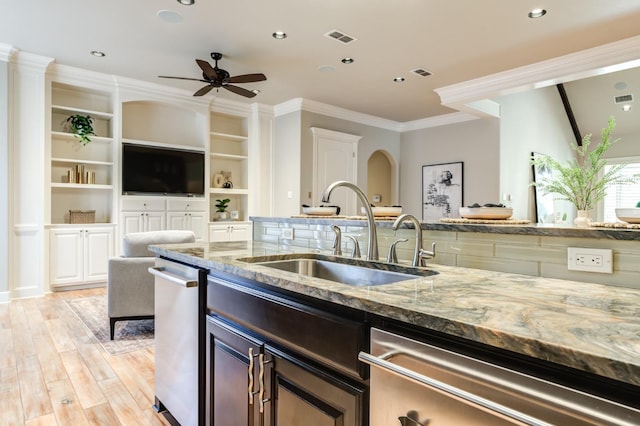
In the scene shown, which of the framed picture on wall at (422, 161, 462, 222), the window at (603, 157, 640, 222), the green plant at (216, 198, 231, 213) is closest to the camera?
the green plant at (216, 198, 231, 213)

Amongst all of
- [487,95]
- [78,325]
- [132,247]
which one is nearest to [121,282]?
[132,247]

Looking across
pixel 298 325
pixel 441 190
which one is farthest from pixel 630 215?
pixel 441 190

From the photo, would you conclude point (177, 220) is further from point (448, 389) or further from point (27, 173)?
point (448, 389)

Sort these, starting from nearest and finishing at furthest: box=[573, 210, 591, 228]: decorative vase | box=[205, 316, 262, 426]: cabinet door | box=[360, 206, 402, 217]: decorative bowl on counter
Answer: box=[205, 316, 262, 426]: cabinet door, box=[573, 210, 591, 228]: decorative vase, box=[360, 206, 402, 217]: decorative bowl on counter

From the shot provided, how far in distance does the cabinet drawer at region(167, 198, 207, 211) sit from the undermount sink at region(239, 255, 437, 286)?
4.43m

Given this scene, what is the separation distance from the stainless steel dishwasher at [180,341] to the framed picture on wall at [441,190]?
566 cm

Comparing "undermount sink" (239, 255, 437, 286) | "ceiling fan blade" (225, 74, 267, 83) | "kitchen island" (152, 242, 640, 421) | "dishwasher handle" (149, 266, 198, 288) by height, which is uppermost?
"ceiling fan blade" (225, 74, 267, 83)

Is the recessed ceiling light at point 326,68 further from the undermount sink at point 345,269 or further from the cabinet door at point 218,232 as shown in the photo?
the undermount sink at point 345,269

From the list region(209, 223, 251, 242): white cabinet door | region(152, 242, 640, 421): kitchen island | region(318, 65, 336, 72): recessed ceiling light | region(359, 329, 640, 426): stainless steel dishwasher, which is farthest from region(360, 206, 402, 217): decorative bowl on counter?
region(209, 223, 251, 242): white cabinet door

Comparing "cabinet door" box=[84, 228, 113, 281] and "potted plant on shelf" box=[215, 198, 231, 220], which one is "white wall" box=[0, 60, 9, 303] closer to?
"cabinet door" box=[84, 228, 113, 281]

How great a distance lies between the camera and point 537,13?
137 inches

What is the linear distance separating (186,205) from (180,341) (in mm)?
4417

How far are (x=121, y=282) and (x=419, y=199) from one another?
5.62 metres

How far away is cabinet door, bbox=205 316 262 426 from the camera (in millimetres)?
1315
